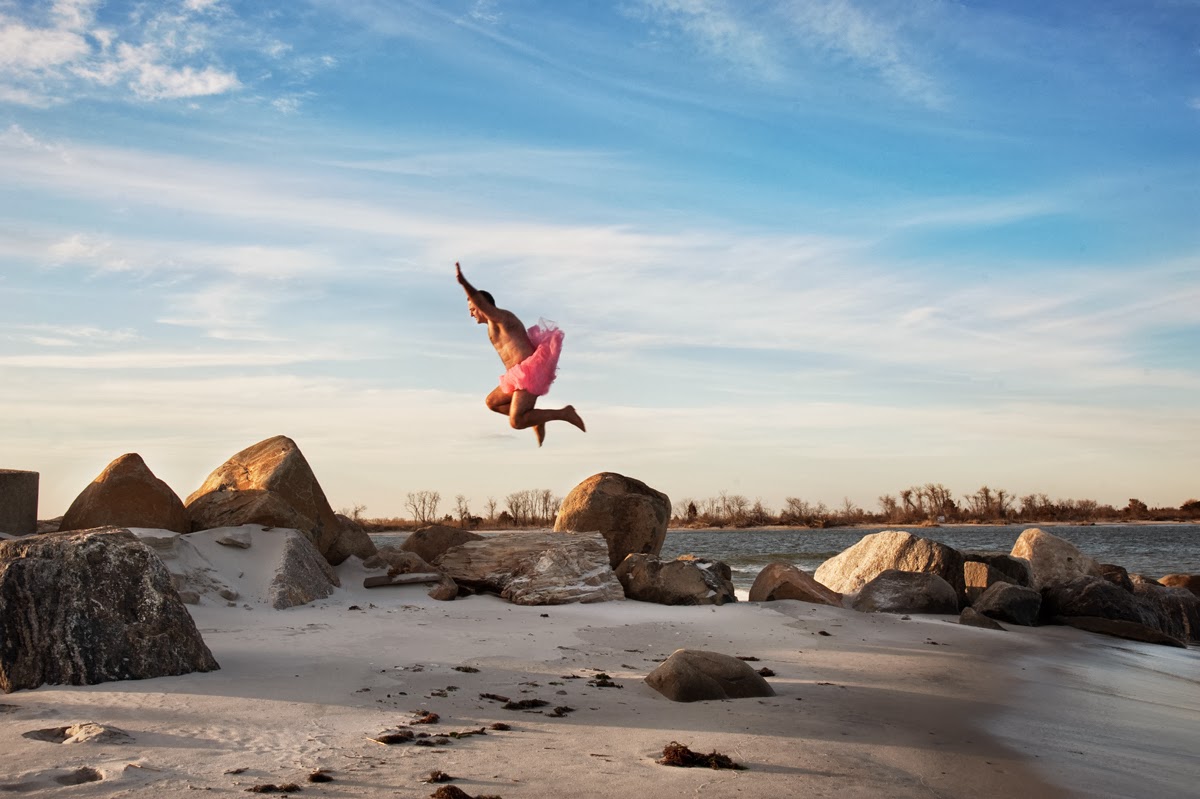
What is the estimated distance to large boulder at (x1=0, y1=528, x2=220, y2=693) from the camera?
595 centimetres

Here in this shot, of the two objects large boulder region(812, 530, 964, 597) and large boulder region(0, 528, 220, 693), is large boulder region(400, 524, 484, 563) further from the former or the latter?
large boulder region(0, 528, 220, 693)

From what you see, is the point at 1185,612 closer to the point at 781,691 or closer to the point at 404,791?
the point at 781,691

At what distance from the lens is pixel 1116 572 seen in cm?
1533

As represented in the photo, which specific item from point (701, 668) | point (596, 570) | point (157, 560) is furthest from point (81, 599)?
point (596, 570)

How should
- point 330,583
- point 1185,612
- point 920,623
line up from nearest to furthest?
point 330,583 < point 920,623 < point 1185,612

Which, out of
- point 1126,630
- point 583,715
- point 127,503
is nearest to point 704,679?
point 583,715

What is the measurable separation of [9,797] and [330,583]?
6261 millimetres

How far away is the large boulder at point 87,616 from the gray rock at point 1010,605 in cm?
968

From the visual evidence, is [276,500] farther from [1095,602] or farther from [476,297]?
[1095,602]

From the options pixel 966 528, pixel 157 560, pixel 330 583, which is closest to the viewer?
pixel 157 560

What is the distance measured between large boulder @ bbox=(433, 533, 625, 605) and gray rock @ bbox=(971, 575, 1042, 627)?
4899mm

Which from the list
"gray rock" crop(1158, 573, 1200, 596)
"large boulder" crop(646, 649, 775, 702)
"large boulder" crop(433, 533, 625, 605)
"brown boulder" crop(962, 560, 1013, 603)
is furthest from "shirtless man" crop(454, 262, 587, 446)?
"gray rock" crop(1158, 573, 1200, 596)

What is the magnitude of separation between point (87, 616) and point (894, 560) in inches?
451

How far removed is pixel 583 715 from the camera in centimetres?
575
